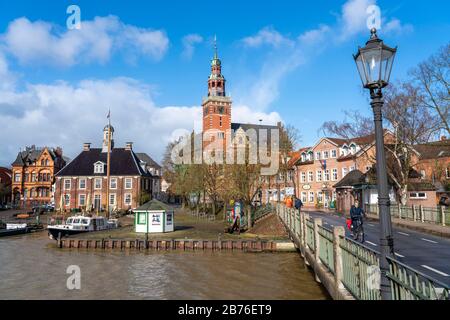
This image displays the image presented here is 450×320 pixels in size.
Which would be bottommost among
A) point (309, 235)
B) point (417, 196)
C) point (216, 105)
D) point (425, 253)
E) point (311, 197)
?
→ point (425, 253)

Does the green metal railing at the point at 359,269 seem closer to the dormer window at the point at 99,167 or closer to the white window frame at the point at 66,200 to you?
the dormer window at the point at 99,167

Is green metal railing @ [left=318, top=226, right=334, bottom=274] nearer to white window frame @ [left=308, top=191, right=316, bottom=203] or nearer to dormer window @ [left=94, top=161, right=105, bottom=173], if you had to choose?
white window frame @ [left=308, top=191, right=316, bottom=203]

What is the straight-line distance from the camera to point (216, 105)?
92.3m

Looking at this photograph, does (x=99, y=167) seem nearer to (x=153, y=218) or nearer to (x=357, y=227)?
→ (x=153, y=218)

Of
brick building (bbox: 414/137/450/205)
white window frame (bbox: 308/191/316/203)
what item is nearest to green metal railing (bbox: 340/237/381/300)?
brick building (bbox: 414/137/450/205)

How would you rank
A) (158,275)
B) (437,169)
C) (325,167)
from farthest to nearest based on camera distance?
(325,167), (437,169), (158,275)

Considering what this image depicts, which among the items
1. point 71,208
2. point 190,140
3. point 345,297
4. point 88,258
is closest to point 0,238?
point 88,258

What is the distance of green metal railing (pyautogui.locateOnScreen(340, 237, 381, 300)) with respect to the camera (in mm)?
6887

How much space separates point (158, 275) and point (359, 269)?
A: 53.0 ft

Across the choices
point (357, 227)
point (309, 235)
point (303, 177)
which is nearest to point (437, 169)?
point (303, 177)

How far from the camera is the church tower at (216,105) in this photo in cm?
9200

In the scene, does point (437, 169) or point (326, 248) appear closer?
point (326, 248)

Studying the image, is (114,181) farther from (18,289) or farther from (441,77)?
(441,77)
